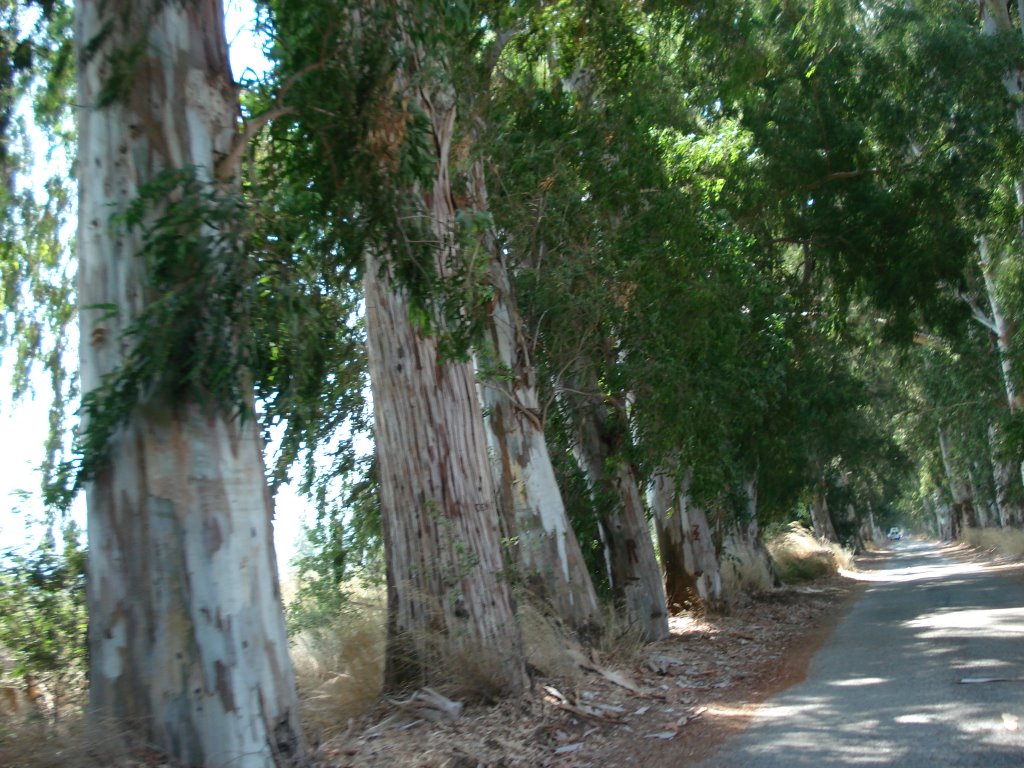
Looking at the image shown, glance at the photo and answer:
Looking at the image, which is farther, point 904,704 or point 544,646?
point 544,646

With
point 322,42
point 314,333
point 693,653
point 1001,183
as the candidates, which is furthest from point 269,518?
point 1001,183

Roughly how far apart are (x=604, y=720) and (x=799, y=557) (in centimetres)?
2649

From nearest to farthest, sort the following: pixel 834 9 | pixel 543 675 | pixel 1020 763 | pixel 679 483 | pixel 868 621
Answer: pixel 1020 763
pixel 543 675
pixel 679 483
pixel 868 621
pixel 834 9

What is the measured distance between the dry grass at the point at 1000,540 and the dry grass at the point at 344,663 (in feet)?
95.6

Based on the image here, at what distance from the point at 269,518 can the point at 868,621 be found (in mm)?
13866

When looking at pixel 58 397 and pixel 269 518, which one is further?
pixel 58 397

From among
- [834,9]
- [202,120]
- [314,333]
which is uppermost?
[834,9]

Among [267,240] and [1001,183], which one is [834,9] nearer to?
[1001,183]

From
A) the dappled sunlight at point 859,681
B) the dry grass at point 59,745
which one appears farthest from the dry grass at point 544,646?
the dry grass at point 59,745

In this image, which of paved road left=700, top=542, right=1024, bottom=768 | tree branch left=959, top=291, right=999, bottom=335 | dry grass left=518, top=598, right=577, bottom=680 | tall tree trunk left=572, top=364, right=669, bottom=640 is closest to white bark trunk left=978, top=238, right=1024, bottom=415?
tree branch left=959, top=291, right=999, bottom=335

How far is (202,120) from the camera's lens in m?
6.96

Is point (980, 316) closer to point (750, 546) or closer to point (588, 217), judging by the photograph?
point (750, 546)

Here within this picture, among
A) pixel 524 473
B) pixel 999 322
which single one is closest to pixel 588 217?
pixel 524 473

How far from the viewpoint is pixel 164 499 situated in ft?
20.5
